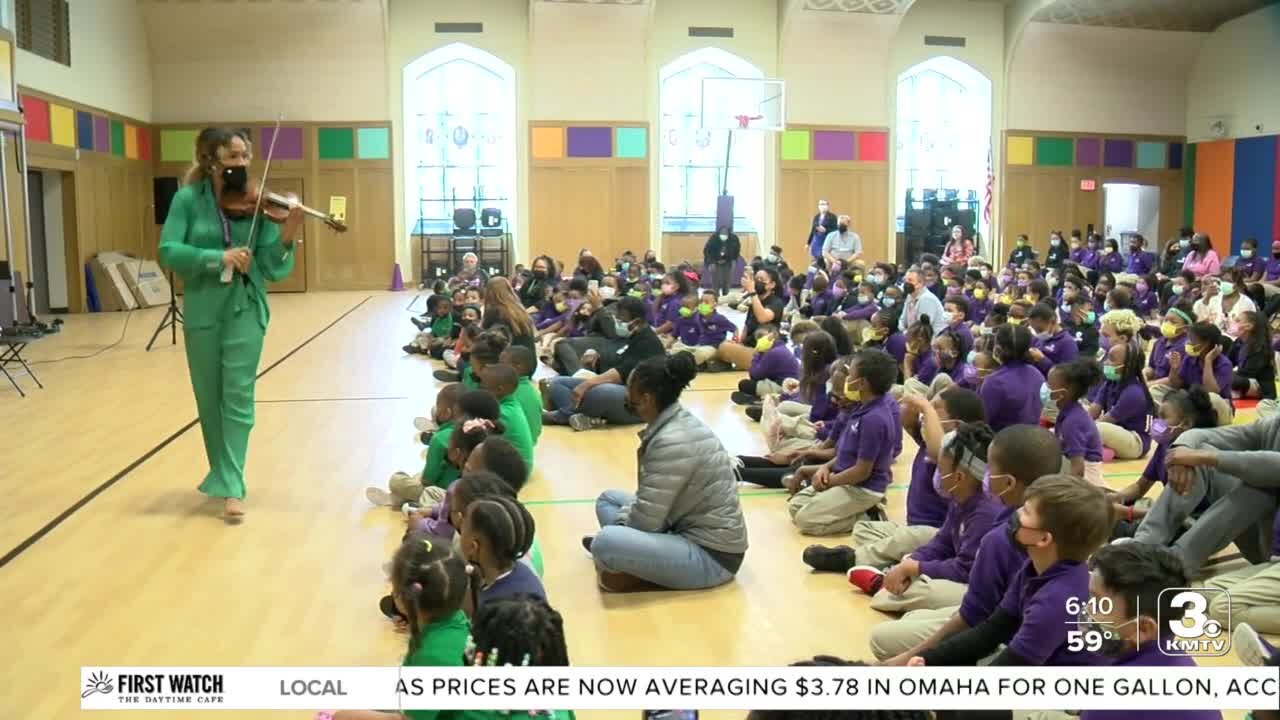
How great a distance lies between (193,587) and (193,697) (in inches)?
58.8

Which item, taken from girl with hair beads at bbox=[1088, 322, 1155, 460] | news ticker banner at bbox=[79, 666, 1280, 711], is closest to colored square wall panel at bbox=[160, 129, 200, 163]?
girl with hair beads at bbox=[1088, 322, 1155, 460]

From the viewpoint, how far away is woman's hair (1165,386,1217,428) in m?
5.19

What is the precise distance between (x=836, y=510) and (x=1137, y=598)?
3.15 metres

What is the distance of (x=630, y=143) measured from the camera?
24.0 m

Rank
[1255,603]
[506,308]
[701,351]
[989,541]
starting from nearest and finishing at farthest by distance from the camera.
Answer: [989,541] → [1255,603] → [506,308] → [701,351]

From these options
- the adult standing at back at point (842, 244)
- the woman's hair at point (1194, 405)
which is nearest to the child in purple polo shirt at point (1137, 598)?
the woman's hair at point (1194, 405)

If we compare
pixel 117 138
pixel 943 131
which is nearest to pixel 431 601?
pixel 117 138

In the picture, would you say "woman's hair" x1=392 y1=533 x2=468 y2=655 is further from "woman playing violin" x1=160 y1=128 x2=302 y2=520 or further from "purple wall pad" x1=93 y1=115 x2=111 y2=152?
"purple wall pad" x1=93 y1=115 x2=111 y2=152

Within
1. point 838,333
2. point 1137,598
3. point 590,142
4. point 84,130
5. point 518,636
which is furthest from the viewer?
point 590,142

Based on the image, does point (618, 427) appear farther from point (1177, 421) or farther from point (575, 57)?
point (575, 57)

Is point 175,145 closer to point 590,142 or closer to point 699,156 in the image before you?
point 590,142

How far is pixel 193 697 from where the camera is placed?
A: 3609 millimetres

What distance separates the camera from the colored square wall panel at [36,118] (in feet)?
→ 54.6

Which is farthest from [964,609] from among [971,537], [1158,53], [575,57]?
[1158,53]
